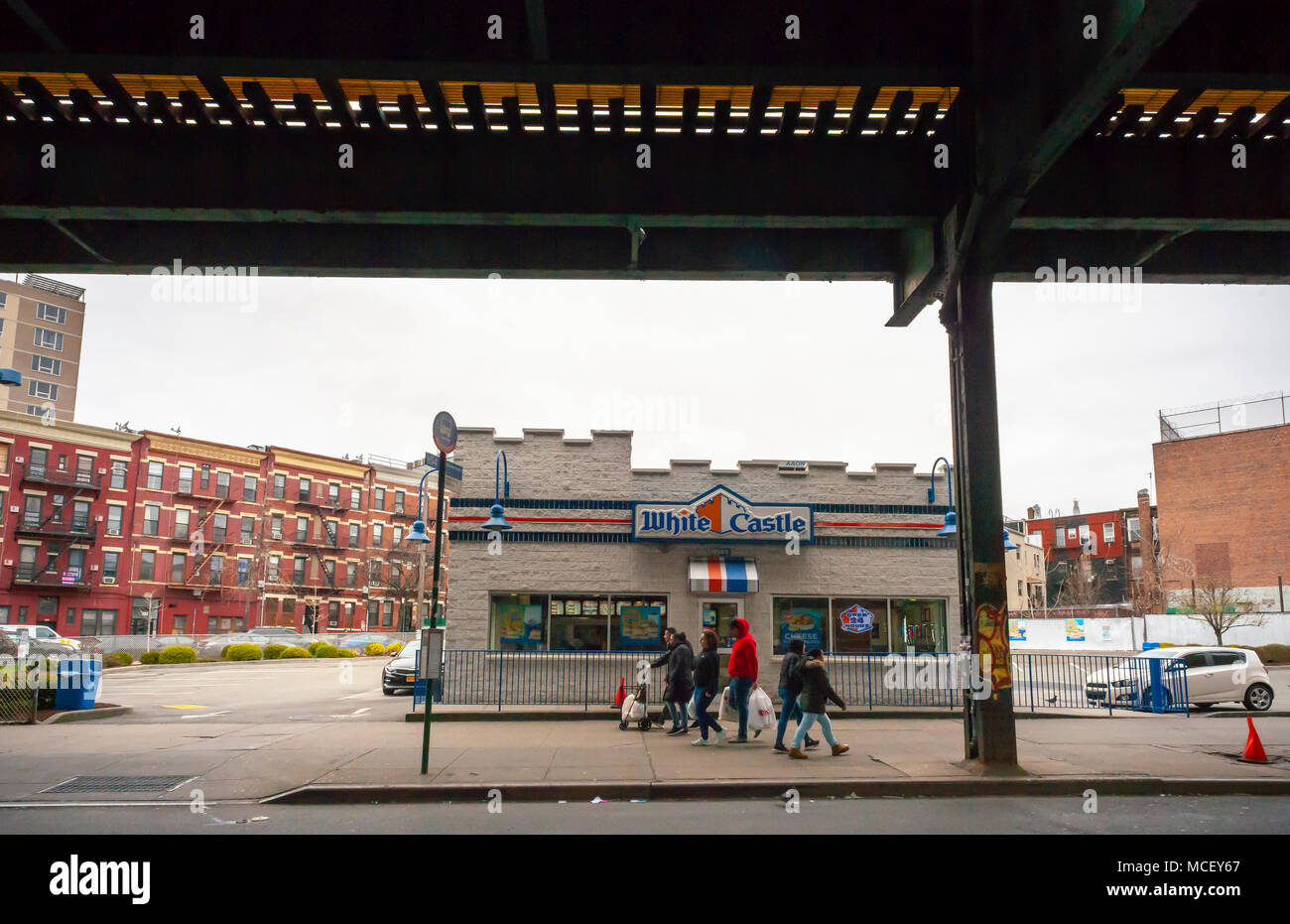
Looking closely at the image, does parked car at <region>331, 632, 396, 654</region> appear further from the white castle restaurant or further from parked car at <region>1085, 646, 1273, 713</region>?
parked car at <region>1085, 646, 1273, 713</region>

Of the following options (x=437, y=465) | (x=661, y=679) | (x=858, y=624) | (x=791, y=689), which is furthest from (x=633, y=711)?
(x=858, y=624)

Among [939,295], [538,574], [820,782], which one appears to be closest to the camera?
[820,782]

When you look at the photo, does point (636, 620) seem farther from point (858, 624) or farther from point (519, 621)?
point (858, 624)

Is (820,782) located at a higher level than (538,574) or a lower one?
lower

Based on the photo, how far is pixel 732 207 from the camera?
11.3 metres

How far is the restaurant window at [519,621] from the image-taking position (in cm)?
1997

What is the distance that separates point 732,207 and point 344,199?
15.4ft

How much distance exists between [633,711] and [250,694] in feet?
49.1

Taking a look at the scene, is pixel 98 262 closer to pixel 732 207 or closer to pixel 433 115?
pixel 433 115

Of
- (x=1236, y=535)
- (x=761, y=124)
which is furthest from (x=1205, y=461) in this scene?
(x=761, y=124)

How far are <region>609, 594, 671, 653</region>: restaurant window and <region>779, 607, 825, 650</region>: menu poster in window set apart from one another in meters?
2.11

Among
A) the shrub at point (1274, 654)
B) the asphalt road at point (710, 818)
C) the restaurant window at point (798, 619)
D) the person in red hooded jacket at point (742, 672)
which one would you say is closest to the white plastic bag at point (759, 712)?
the person in red hooded jacket at point (742, 672)

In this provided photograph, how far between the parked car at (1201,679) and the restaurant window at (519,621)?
11.4 metres

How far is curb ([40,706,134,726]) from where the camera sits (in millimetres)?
17656
